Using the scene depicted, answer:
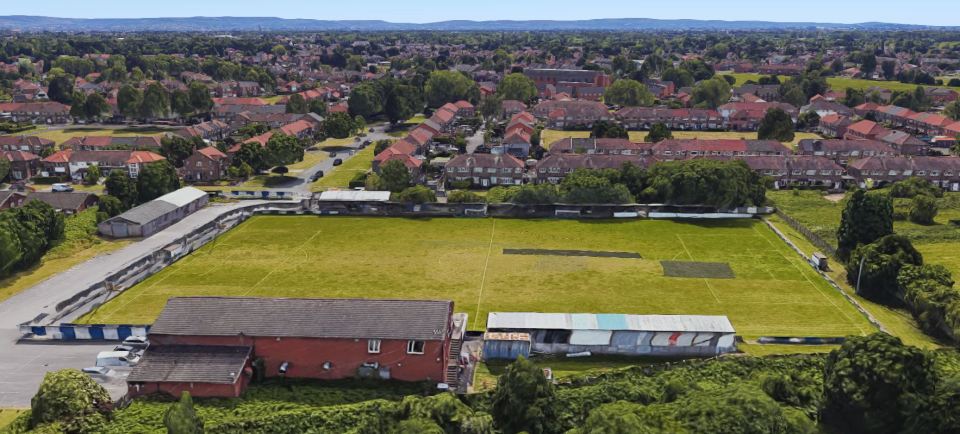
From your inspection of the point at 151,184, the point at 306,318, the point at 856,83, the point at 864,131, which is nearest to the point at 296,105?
the point at 151,184

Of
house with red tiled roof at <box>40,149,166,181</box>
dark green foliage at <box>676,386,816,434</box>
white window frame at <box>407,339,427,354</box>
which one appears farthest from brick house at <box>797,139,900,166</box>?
house with red tiled roof at <box>40,149,166,181</box>

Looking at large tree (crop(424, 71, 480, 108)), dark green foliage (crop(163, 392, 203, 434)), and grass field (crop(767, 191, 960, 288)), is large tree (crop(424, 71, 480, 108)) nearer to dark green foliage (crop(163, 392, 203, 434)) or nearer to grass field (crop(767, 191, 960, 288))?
grass field (crop(767, 191, 960, 288))

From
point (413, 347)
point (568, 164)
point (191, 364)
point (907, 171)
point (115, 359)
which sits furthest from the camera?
point (568, 164)

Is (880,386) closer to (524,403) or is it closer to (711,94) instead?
(524,403)

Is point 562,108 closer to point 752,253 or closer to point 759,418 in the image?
point 752,253

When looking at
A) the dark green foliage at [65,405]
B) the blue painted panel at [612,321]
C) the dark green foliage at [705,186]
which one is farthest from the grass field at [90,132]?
the blue painted panel at [612,321]

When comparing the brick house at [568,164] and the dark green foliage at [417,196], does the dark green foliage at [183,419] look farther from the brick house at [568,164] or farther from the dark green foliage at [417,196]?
the brick house at [568,164]
